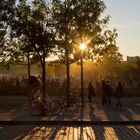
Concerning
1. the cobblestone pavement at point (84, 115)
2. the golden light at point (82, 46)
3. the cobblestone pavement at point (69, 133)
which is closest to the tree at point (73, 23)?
the golden light at point (82, 46)

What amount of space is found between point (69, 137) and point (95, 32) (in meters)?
20.4

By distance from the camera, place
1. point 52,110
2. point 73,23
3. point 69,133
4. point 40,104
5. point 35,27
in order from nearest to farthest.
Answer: point 69,133
point 40,104
point 52,110
point 35,27
point 73,23

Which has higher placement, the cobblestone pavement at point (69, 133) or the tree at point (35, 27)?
the tree at point (35, 27)

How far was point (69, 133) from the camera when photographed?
19.0 m

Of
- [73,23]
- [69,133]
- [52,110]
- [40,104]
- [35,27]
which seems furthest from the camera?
[73,23]

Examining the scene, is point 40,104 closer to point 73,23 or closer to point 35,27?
point 35,27

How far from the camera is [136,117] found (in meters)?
25.5

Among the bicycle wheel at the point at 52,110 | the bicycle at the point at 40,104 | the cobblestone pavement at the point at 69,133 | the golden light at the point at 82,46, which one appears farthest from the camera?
the golden light at the point at 82,46

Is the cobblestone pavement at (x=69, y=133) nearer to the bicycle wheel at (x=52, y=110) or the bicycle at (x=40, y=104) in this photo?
the bicycle at (x=40, y=104)

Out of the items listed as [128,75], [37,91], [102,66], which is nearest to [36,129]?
[37,91]

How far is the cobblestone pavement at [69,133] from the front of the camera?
17.6 m

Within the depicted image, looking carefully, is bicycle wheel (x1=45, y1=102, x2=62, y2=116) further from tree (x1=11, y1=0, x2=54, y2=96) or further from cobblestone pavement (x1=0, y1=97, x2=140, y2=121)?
tree (x1=11, y1=0, x2=54, y2=96)

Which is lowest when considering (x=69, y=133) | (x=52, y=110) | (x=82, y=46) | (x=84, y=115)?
(x=69, y=133)

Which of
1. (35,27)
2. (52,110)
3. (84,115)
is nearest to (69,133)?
(84,115)
